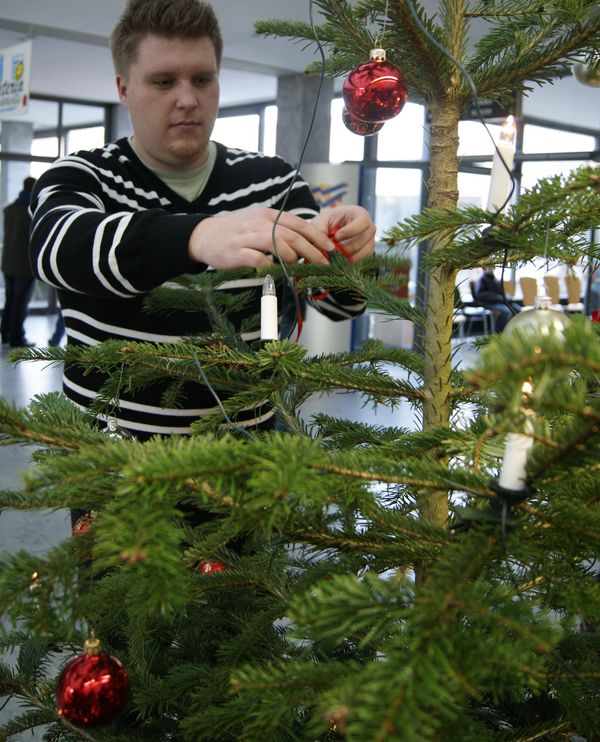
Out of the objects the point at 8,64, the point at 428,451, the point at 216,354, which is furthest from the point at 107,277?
the point at 8,64

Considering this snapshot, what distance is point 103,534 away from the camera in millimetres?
519

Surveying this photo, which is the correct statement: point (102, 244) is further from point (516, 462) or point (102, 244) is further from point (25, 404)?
point (25, 404)

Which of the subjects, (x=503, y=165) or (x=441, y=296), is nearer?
(x=503, y=165)

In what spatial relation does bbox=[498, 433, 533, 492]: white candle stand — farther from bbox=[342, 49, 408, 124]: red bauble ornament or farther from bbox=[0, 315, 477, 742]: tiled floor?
bbox=[342, 49, 408, 124]: red bauble ornament

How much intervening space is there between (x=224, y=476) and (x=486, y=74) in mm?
697

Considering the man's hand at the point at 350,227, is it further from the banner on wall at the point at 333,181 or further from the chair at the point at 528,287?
the chair at the point at 528,287

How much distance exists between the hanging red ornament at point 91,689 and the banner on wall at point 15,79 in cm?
658

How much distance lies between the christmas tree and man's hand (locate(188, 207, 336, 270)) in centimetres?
8

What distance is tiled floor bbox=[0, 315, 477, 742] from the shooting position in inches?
130

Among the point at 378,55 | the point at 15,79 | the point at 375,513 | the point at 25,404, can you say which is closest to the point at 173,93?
the point at 378,55

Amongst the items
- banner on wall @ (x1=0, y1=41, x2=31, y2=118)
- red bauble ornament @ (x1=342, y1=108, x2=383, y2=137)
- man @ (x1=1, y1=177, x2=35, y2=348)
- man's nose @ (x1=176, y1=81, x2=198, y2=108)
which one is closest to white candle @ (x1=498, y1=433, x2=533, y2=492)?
red bauble ornament @ (x1=342, y1=108, x2=383, y2=137)

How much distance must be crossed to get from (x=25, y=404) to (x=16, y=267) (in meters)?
3.13

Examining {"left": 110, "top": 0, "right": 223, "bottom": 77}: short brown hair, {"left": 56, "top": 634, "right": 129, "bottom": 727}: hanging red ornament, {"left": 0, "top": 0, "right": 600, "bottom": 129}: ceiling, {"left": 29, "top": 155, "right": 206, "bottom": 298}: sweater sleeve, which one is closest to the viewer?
{"left": 56, "top": 634, "right": 129, "bottom": 727}: hanging red ornament

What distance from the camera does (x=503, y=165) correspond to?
854 millimetres
